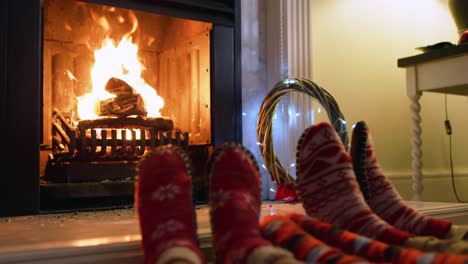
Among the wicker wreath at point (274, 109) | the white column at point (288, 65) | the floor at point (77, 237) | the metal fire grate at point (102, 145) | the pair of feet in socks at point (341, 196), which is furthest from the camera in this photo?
the white column at point (288, 65)

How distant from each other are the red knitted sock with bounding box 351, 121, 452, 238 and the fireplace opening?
1.75 ft

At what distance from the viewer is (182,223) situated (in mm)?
824

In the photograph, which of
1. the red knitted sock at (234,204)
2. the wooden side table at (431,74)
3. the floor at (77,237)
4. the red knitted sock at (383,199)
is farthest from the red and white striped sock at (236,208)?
the wooden side table at (431,74)

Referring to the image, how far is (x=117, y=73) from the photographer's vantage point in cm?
165

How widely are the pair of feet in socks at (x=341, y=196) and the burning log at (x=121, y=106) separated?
67 centimetres

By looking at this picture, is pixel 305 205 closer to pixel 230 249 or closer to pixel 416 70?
pixel 230 249

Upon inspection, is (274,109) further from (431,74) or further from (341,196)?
(341,196)

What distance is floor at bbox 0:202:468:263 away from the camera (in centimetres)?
82

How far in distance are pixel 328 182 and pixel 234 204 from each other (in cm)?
24

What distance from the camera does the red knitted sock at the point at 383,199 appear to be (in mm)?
1006

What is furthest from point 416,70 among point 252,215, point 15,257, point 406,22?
point 15,257

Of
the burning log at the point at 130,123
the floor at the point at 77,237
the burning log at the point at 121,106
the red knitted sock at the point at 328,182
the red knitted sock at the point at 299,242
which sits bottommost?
the floor at the point at 77,237

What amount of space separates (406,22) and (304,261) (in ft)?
5.62

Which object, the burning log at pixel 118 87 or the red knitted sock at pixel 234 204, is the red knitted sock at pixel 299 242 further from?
the burning log at pixel 118 87
